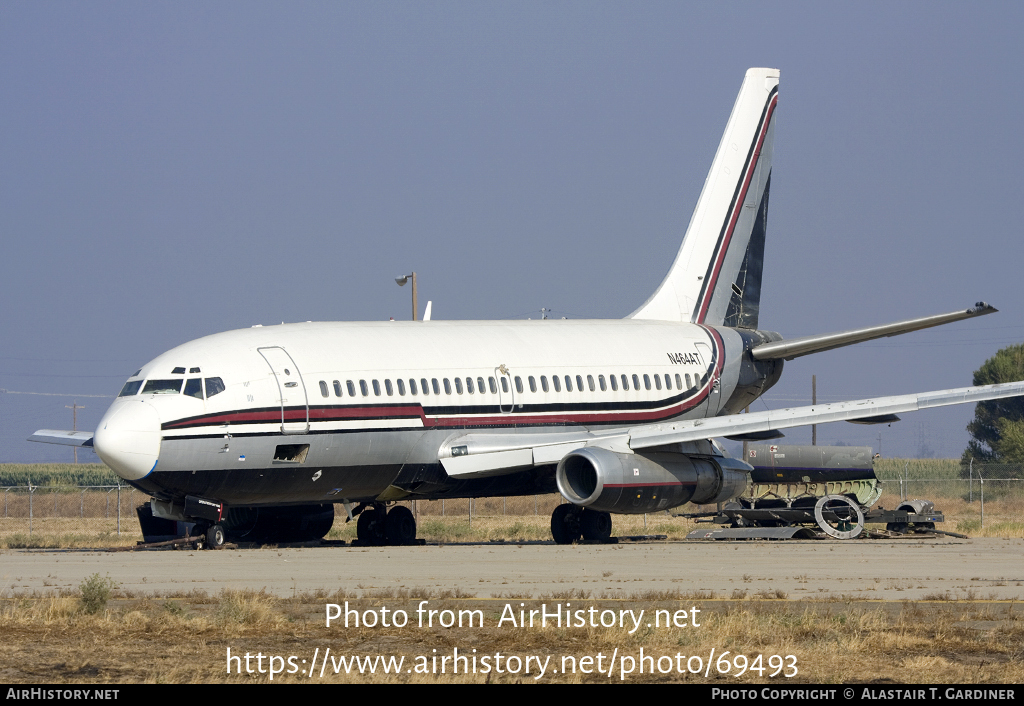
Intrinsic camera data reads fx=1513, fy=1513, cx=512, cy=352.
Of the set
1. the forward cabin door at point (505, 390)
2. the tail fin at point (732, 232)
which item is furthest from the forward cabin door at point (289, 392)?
the tail fin at point (732, 232)

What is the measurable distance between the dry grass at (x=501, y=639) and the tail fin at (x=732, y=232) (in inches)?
848

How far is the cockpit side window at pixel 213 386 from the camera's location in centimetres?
2675

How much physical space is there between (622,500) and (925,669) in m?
17.0

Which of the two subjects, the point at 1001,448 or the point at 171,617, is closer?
the point at 171,617

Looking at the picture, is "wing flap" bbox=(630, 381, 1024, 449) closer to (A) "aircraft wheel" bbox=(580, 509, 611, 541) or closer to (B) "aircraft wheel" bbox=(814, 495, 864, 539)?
(A) "aircraft wheel" bbox=(580, 509, 611, 541)

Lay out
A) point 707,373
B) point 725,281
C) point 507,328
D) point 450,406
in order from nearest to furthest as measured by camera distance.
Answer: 1. point 450,406
2. point 507,328
3. point 707,373
4. point 725,281

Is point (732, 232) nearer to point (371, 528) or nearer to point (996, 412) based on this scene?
point (371, 528)

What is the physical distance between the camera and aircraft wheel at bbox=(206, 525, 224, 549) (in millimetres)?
28922

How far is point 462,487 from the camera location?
3050 cm

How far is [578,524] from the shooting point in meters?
31.1

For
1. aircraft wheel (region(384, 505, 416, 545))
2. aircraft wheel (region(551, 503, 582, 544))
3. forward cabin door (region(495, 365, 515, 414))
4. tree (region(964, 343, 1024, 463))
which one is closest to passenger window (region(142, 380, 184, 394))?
aircraft wheel (region(384, 505, 416, 545))

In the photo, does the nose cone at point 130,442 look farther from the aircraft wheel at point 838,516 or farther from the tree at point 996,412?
the tree at point 996,412
